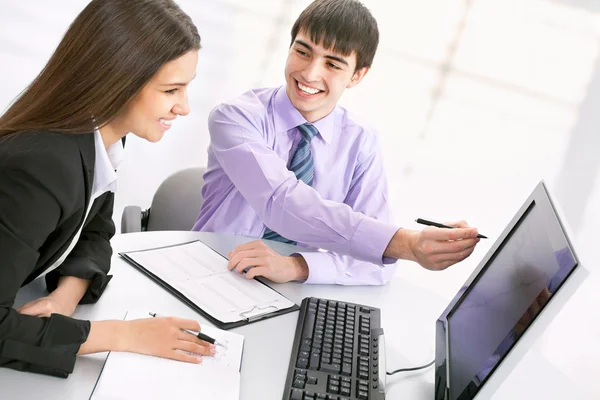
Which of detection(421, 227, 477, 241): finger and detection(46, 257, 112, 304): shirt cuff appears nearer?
detection(46, 257, 112, 304): shirt cuff

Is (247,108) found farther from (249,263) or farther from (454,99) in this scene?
(454,99)

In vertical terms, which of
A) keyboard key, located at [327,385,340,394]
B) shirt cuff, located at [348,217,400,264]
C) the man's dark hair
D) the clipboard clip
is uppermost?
the man's dark hair

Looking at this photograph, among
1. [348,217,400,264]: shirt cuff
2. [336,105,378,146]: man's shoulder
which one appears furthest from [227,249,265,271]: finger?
[336,105,378,146]: man's shoulder

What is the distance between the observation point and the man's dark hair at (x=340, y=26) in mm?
1969

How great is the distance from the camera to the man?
1.63m

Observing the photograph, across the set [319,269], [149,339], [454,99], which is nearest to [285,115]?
[319,269]

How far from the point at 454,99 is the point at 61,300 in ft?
9.99

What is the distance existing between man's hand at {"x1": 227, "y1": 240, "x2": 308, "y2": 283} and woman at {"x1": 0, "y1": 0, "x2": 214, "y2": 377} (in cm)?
31

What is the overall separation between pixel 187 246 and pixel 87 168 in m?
0.58

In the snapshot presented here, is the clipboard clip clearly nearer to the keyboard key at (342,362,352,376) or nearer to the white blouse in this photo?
the keyboard key at (342,362,352,376)

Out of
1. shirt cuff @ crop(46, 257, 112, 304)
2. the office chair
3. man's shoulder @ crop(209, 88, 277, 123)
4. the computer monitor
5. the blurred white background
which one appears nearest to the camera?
the computer monitor

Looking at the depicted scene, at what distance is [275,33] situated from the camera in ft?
12.5

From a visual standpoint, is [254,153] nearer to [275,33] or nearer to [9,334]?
[9,334]

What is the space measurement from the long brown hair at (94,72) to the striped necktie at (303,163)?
0.84m
